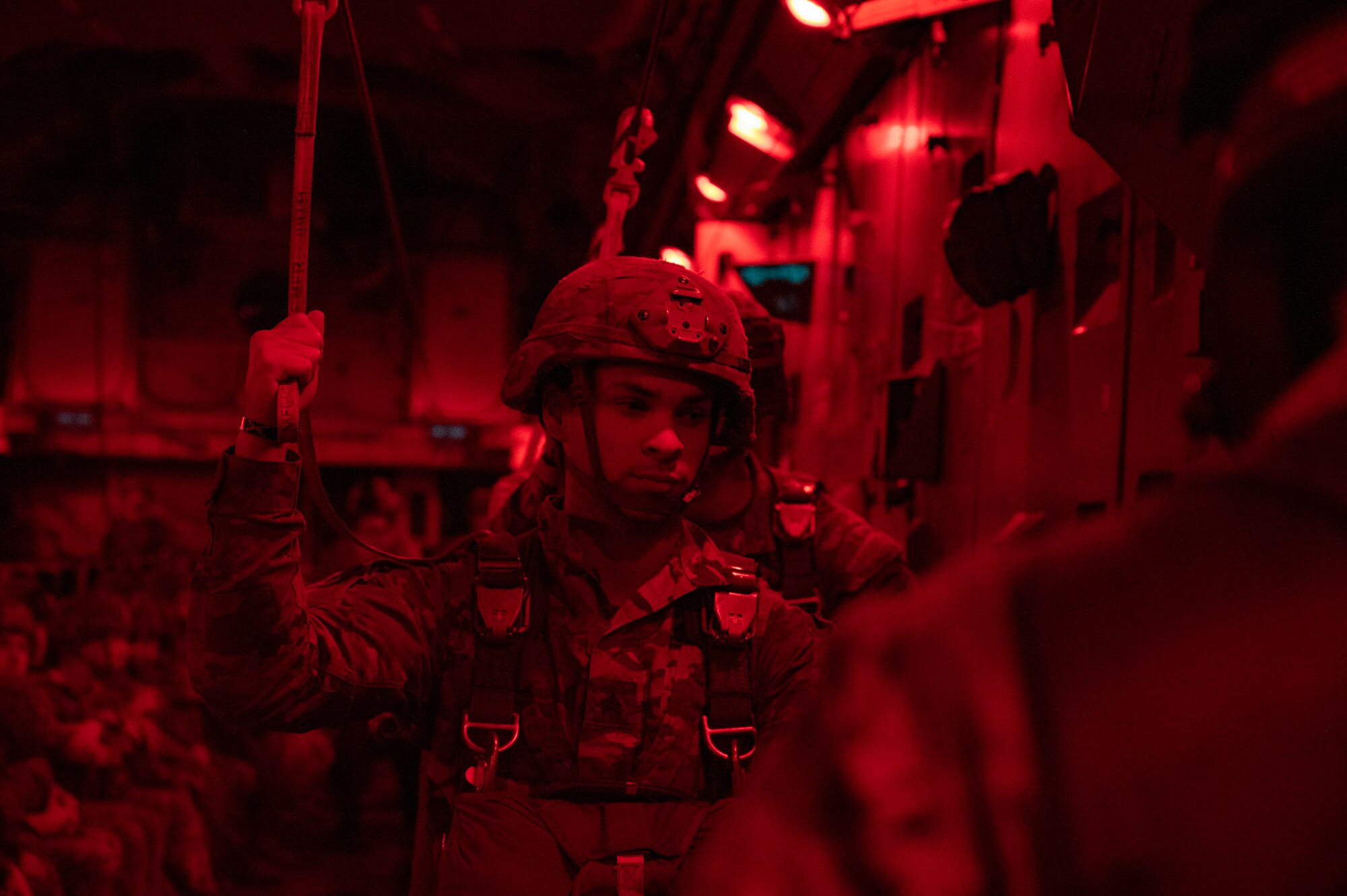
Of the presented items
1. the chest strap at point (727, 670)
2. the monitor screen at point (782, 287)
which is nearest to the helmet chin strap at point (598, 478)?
the chest strap at point (727, 670)

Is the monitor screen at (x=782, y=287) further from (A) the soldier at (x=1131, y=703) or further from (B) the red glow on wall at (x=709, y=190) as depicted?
(A) the soldier at (x=1131, y=703)

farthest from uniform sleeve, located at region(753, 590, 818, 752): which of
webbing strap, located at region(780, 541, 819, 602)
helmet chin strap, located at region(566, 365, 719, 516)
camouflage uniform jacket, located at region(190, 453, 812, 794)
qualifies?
webbing strap, located at region(780, 541, 819, 602)

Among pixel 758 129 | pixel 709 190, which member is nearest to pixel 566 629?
pixel 758 129

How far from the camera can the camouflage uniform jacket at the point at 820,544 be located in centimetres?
297

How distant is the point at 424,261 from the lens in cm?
1483

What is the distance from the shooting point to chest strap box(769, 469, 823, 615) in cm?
294

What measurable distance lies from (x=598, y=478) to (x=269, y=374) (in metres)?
0.57

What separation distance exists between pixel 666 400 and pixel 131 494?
38.7 feet

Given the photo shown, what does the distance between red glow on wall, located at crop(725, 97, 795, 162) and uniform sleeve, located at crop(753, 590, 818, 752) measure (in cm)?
461

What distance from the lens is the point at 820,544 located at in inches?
120

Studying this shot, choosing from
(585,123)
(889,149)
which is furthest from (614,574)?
(585,123)

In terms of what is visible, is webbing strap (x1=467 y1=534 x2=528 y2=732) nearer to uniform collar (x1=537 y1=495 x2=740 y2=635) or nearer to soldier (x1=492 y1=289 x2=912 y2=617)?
uniform collar (x1=537 y1=495 x2=740 y2=635)

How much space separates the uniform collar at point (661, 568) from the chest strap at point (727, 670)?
0.10ft

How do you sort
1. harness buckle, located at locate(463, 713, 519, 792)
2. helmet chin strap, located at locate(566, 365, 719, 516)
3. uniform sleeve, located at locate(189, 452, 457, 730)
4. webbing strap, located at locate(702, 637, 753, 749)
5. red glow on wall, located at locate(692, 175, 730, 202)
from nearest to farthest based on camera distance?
uniform sleeve, located at locate(189, 452, 457, 730) → harness buckle, located at locate(463, 713, 519, 792) → webbing strap, located at locate(702, 637, 753, 749) → helmet chin strap, located at locate(566, 365, 719, 516) → red glow on wall, located at locate(692, 175, 730, 202)
